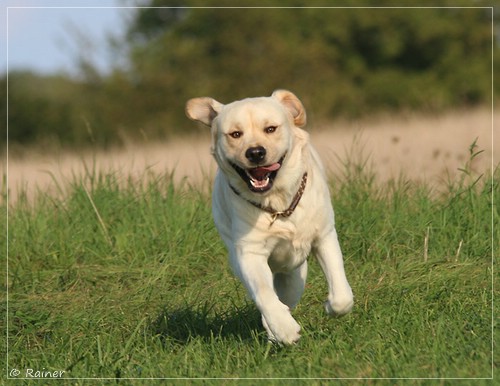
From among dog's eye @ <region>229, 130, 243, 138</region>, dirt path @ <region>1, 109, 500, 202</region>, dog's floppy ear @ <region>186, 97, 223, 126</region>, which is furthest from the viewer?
dirt path @ <region>1, 109, 500, 202</region>

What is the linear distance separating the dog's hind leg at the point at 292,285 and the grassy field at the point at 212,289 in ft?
0.60

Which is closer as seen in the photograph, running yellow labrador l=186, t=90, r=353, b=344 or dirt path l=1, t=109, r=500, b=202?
running yellow labrador l=186, t=90, r=353, b=344

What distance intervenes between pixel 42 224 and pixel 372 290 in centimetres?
328

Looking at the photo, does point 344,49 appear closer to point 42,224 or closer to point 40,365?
point 42,224

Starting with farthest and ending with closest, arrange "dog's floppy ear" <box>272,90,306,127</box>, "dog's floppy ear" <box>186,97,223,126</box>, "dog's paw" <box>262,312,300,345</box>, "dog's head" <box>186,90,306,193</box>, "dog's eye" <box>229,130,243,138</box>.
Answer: "dog's floppy ear" <box>186,97,223,126</box> < "dog's floppy ear" <box>272,90,306,127</box> < "dog's eye" <box>229,130,243,138</box> < "dog's head" <box>186,90,306,193</box> < "dog's paw" <box>262,312,300,345</box>

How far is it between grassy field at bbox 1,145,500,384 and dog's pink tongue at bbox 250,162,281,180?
904 mm

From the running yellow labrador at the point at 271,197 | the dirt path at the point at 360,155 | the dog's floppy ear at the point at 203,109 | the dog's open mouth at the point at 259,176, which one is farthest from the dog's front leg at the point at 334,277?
the dirt path at the point at 360,155

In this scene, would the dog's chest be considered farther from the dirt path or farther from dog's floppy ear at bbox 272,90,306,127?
the dirt path

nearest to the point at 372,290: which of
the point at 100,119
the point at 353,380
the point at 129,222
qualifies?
the point at 353,380

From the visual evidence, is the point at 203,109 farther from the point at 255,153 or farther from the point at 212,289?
the point at 212,289

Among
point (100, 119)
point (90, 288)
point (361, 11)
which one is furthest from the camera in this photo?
point (361, 11)

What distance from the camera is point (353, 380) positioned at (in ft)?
14.8

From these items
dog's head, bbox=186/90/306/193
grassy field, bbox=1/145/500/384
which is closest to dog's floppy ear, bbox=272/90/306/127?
dog's head, bbox=186/90/306/193

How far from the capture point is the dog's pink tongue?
17.2 feet
